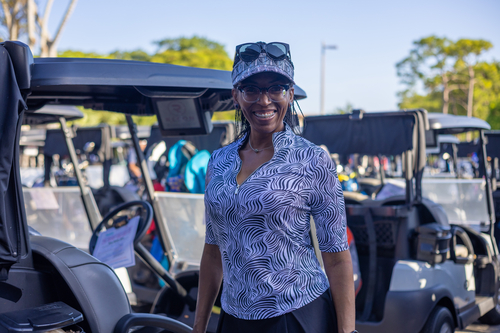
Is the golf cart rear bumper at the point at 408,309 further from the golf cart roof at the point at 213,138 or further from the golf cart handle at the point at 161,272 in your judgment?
the golf cart roof at the point at 213,138

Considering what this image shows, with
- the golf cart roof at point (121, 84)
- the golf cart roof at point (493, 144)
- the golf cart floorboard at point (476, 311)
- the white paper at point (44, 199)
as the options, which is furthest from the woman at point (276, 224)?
the golf cart roof at point (493, 144)

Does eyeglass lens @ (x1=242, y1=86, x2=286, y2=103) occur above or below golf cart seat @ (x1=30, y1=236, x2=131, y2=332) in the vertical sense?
above

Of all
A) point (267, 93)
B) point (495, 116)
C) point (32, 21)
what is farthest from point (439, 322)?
point (495, 116)

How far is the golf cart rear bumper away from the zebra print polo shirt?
229cm

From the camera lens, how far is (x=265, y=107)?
1680 millimetres

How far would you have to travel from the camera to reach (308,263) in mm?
1607

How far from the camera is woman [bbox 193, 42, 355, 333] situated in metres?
1.54

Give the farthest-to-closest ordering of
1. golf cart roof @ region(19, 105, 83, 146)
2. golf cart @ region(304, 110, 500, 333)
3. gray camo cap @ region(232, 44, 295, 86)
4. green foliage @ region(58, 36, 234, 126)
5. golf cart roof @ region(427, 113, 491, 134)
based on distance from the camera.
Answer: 1. green foliage @ region(58, 36, 234, 126)
2. golf cart roof @ region(427, 113, 491, 134)
3. golf cart roof @ region(19, 105, 83, 146)
4. golf cart @ region(304, 110, 500, 333)
5. gray camo cap @ region(232, 44, 295, 86)

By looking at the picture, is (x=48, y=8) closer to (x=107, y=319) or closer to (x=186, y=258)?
(x=186, y=258)

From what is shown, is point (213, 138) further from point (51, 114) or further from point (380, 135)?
point (380, 135)

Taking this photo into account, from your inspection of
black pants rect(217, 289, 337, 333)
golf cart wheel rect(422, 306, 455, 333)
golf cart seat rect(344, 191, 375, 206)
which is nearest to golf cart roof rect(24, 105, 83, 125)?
golf cart seat rect(344, 191, 375, 206)

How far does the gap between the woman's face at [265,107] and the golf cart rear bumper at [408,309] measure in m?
2.49

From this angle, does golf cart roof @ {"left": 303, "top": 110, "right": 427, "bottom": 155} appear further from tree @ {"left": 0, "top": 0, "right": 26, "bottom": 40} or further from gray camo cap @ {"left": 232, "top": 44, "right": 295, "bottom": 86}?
tree @ {"left": 0, "top": 0, "right": 26, "bottom": 40}

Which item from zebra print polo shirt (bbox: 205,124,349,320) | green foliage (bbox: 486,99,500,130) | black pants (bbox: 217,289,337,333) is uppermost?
green foliage (bbox: 486,99,500,130)
